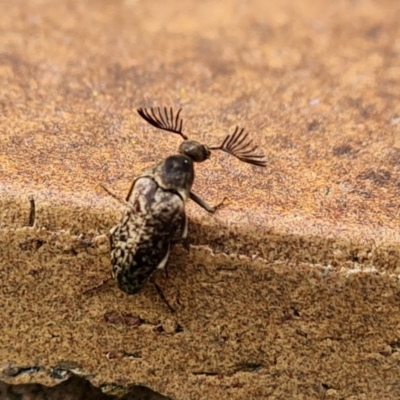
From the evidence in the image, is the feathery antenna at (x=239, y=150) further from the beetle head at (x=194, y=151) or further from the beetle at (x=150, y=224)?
the beetle at (x=150, y=224)

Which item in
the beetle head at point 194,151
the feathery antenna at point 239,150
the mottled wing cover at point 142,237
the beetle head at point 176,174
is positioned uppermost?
the feathery antenna at point 239,150

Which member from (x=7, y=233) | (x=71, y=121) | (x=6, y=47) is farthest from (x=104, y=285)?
(x=6, y=47)

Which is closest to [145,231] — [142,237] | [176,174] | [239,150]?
[142,237]

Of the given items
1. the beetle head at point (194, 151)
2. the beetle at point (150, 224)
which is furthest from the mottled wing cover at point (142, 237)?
the beetle head at point (194, 151)

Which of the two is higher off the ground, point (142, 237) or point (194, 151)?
point (194, 151)

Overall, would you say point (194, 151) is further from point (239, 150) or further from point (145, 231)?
point (145, 231)

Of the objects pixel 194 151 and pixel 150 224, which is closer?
pixel 150 224

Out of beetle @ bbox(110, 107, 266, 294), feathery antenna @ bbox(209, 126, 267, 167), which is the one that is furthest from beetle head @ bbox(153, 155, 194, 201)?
feathery antenna @ bbox(209, 126, 267, 167)
